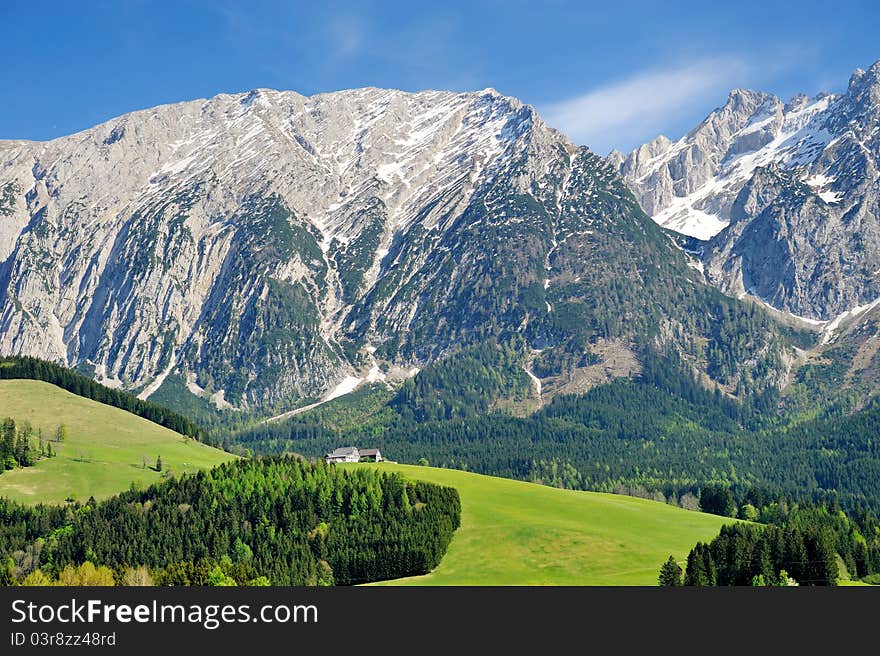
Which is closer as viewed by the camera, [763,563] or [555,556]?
[763,563]

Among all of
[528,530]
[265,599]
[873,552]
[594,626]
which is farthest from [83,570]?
[873,552]

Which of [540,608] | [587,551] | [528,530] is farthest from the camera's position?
[528,530]

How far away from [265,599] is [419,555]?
103 metres

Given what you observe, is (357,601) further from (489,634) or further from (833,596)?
(833,596)

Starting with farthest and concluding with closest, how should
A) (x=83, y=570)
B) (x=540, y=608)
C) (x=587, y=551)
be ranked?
(x=587, y=551), (x=83, y=570), (x=540, y=608)

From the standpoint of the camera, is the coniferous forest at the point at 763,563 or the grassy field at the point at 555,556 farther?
the grassy field at the point at 555,556

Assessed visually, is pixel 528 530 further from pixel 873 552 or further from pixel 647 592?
pixel 647 592

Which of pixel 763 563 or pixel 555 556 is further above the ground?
pixel 555 556

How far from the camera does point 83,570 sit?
161250mm

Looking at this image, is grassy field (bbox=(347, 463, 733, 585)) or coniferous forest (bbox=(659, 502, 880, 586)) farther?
grassy field (bbox=(347, 463, 733, 585))

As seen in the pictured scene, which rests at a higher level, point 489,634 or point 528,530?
point 528,530

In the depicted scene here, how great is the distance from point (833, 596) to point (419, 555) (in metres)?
92.3

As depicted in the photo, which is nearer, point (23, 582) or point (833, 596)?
point (833, 596)

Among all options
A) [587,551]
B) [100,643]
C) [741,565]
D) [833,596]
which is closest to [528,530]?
[587,551]
